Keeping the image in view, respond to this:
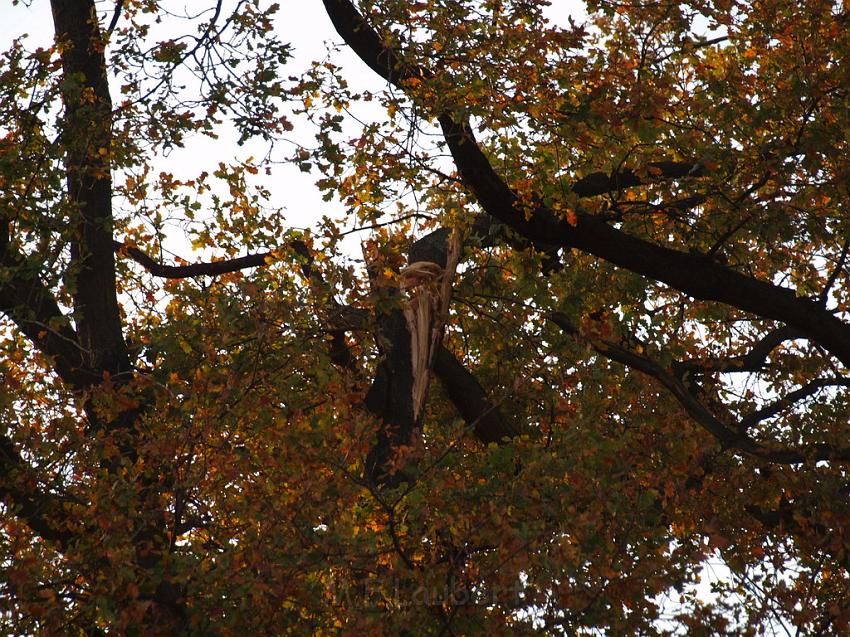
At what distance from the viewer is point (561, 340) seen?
10422 mm

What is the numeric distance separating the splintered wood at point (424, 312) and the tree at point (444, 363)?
36 mm

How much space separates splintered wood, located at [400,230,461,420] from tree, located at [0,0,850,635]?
0.04m

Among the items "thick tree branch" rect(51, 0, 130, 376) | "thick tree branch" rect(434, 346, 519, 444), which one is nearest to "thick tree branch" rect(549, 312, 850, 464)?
"thick tree branch" rect(434, 346, 519, 444)

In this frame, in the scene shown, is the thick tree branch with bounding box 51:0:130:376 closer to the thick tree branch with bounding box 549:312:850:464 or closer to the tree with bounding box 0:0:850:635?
the tree with bounding box 0:0:850:635

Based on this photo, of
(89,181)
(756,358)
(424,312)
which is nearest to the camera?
(89,181)

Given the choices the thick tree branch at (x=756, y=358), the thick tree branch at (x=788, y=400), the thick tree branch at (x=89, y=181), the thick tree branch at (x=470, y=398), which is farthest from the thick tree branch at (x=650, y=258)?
the thick tree branch at (x=470, y=398)

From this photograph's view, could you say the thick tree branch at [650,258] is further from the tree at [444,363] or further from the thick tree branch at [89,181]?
the thick tree branch at [89,181]

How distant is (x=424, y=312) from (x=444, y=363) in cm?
186

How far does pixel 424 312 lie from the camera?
365 inches

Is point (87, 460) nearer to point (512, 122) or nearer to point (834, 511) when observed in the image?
point (512, 122)

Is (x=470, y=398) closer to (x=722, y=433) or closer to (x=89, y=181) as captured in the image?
(x=722, y=433)

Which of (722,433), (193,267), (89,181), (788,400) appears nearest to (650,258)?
(722,433)

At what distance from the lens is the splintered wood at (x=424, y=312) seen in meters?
9.16

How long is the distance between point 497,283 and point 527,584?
506cm
